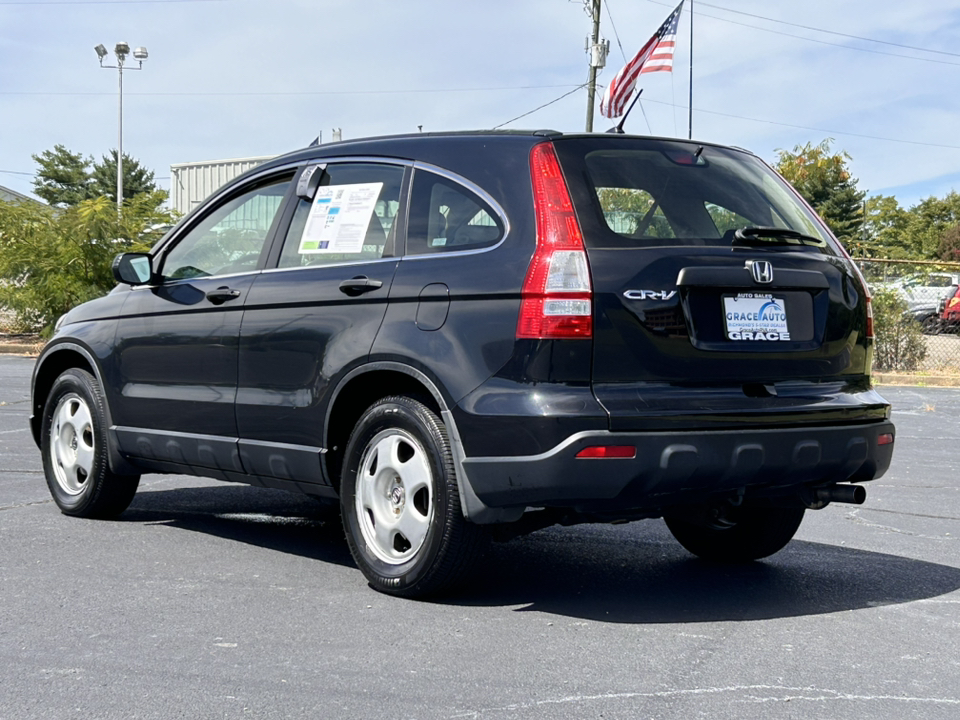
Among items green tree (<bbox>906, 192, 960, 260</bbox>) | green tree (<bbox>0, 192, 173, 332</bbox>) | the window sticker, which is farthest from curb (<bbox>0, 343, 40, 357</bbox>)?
green tree (<bbox>906, 192, 960, 260</bbox>)

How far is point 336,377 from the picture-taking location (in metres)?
5.02

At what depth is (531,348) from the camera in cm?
433

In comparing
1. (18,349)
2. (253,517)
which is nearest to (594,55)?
(18,349)

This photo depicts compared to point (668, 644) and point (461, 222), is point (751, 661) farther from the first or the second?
point (461, 222)

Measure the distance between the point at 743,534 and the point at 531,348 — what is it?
1919mm

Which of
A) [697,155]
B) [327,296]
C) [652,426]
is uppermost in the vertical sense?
[697,155]

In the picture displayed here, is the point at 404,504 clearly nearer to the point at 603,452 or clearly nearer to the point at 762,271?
the point at 603,452

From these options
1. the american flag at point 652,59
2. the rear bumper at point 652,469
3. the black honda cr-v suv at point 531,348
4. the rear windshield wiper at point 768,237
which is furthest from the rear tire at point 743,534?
Answer: the american flag at point 652,59

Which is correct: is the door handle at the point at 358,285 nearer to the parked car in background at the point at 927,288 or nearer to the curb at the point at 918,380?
the curb at the point at 918,380

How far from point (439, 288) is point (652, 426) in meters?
0.99

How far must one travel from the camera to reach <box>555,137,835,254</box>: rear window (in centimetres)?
457

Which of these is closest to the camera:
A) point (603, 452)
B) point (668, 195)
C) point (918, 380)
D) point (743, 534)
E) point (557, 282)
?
point (603, 452)

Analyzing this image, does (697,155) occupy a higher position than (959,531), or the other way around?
(697,155)

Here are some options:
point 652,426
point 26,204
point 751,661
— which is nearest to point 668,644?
point 751,661
